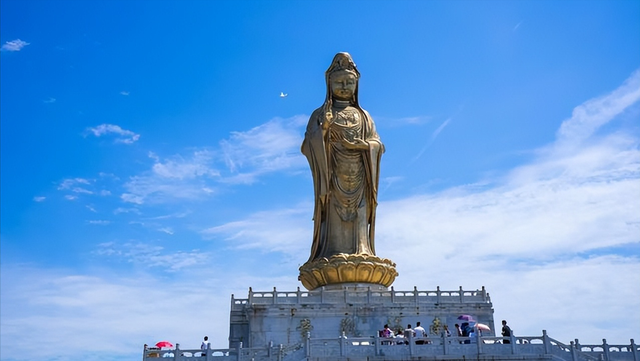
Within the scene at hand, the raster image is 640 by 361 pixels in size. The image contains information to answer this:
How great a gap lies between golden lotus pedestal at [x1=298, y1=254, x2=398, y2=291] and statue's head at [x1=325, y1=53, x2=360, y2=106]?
6.63 m

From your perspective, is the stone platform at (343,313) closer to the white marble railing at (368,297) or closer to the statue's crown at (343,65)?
the white marble railing at (368,297)

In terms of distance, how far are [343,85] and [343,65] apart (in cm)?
81

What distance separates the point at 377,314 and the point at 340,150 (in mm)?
6785

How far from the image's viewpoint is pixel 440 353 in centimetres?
1941

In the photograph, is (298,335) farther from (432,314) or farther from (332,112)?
(332,112)

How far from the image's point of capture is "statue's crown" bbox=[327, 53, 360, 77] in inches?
1161

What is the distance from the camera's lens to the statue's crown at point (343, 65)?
29484 millimetres

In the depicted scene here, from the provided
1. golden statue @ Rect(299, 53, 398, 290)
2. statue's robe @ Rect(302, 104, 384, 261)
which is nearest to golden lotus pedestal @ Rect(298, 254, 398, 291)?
golden statue @ Rect(299, 53, 398, 290)

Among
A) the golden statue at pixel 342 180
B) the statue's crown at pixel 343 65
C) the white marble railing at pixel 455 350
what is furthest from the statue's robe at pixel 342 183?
the white marble railing at pixel 455 350

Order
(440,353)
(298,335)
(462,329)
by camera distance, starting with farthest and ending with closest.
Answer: (298,335)
(462,329)
(440,353)

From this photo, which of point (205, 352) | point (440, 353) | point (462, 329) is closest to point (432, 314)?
point (462, 329)

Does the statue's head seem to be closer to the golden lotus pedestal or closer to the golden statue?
the golden statue

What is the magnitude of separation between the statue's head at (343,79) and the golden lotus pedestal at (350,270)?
21.8ft

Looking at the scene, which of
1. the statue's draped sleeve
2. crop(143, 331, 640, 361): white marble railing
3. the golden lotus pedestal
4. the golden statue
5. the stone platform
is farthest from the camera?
the statue's draped sleeve
